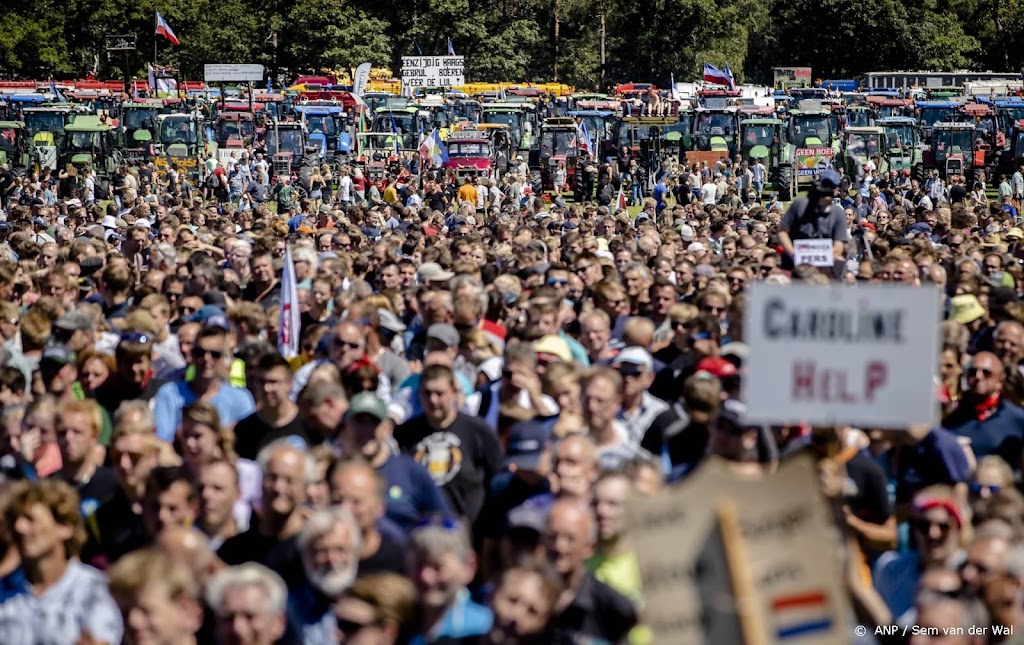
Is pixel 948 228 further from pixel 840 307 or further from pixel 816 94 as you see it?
pixel 816 94

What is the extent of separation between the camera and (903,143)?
49750mm

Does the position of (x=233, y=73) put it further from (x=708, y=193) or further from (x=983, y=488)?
(x=983, y=488)

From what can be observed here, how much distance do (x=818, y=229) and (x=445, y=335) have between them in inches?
231

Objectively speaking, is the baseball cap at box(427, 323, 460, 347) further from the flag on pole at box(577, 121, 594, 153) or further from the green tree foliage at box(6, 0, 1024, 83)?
the green tree foliage at box(6, 0, 1024, 83)

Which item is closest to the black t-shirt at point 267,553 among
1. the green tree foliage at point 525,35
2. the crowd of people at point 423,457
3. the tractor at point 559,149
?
the crowd of people at point 423,457

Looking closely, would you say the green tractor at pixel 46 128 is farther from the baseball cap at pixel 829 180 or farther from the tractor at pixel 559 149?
the baseball cap at pixel 829 180

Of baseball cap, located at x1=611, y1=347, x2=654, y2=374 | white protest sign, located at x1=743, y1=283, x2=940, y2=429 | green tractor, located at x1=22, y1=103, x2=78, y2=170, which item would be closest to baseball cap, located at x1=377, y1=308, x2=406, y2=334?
baseball cap, located at x1=611, y1=347, x2=654, y2=374

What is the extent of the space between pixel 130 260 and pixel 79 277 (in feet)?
10.3

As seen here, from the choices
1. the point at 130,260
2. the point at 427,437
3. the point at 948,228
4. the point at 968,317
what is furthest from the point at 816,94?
the point at 427,437

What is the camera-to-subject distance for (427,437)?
25.8ft

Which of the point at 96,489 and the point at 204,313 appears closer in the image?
the point at 96,489

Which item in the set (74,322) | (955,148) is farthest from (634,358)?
(955,148)

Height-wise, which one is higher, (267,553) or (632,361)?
(632,361)

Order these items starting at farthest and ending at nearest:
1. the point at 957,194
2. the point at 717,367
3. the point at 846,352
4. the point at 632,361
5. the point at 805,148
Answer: the point at 805,148
the point at 957,194
the point at 632,361
the point at 717,367
the point at 846,352
